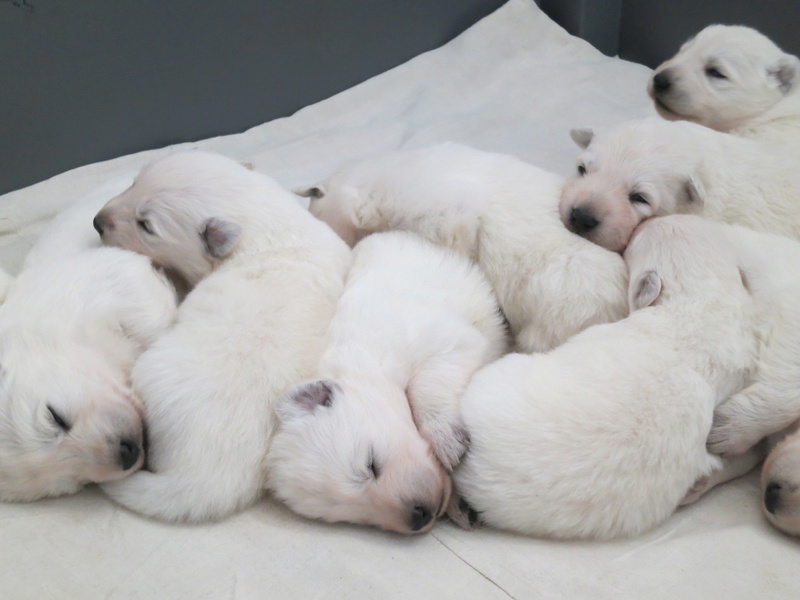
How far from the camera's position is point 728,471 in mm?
2359

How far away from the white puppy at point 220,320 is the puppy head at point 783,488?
1426 mm

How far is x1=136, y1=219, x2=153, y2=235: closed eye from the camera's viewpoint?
9.20 feet

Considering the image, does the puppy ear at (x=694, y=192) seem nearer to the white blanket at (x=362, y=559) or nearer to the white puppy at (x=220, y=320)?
the white blanket at (x=362, y=559)

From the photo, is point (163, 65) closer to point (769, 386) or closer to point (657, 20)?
point (657, 20)

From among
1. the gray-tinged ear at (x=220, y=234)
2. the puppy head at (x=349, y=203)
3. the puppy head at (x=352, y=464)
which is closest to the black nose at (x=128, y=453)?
the puppy head at (x=352, y=464)

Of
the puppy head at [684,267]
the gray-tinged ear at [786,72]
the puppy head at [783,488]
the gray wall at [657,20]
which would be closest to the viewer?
the puppy head at [783,488]

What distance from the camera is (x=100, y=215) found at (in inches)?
112

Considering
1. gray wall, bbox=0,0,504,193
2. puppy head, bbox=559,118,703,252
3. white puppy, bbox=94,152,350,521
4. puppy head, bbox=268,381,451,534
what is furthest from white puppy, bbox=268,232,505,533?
gray wall, bbox=0,0,504,193

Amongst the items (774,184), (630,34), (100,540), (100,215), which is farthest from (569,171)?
(100,540)

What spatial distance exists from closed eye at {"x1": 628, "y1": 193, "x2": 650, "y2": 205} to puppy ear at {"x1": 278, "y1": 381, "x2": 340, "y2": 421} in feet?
4.80

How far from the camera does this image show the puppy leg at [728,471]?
224cm

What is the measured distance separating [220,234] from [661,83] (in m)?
2.25

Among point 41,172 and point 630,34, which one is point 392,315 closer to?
point 41,172

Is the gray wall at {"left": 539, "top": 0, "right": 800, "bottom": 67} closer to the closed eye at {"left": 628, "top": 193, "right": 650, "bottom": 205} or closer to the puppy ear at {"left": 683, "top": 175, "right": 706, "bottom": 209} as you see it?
the puppy ear at {"left": 683, "top": 175, "right": 706, "bottom": 209}
